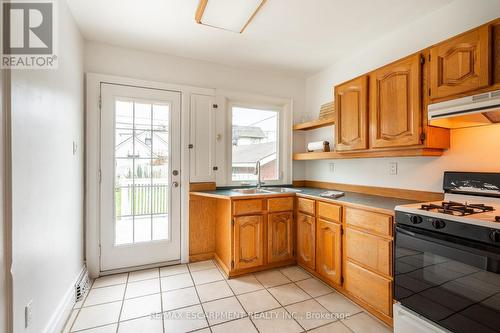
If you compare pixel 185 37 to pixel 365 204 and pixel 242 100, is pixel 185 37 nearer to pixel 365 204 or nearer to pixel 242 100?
pixel 242 100

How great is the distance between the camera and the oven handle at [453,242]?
116cm

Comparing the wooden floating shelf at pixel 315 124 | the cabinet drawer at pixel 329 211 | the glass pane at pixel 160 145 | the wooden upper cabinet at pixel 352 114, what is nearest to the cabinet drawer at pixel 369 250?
the cabinet drawer at pixel 329 211

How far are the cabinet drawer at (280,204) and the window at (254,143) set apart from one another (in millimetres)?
652

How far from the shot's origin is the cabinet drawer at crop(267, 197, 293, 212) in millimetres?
2594

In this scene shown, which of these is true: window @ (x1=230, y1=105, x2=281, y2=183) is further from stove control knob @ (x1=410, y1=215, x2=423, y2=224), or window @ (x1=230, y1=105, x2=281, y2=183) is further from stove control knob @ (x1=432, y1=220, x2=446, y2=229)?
stove control knob @ (x1=432, y1=220, x2=446, y2=229)

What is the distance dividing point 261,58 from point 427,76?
1.76 meters

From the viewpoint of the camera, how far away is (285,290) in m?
2.22

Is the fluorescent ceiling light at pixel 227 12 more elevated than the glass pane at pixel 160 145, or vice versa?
the fluorescent ceiling light at pixel 227 12

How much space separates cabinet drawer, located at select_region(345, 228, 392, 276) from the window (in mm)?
1515

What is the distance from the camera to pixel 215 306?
1.96 metres

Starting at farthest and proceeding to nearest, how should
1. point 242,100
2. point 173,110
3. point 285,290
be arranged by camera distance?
point 242,100
point 173,110
point 285,290

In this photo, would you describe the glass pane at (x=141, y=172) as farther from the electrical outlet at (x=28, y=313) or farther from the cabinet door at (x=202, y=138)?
the electrical outlet at (x=28, y=313)

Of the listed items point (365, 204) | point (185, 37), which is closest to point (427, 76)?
point (365, 204)

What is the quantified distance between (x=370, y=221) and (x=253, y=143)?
6.10 feet
